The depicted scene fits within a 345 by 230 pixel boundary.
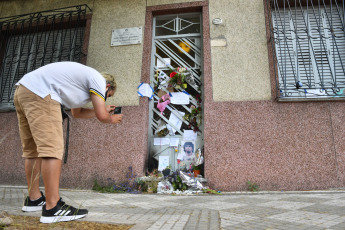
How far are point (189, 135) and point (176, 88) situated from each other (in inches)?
41.4

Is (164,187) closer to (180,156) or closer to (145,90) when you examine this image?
(180,156)

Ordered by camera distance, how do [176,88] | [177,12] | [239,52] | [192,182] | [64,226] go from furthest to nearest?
[177,12], [176,88], [239,52], [192,182], [64,226]

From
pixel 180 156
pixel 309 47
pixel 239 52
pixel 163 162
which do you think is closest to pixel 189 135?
pixel 180 156

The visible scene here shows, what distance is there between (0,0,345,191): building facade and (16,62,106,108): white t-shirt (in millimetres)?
2564

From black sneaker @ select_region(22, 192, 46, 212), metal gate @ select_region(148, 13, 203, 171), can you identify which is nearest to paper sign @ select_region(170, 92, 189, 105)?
metal gate @ select_region(148, 13, 203, 171)

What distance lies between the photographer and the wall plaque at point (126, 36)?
5250mm

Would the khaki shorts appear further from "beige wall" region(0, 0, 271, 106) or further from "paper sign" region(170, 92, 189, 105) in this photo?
"paper sign" region(170, 92, 189, 105)

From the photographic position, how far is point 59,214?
191cm

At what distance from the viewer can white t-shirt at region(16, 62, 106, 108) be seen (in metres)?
2.09

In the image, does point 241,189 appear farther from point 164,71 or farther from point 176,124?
point 164,71

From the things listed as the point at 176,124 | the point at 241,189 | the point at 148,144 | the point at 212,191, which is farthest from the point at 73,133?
the point at 241,189

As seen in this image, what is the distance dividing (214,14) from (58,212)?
4.68 metres

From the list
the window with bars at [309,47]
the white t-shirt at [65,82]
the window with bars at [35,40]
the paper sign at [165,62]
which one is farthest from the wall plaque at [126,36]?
the white t-shirt at [65,82]

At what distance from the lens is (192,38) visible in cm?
544
